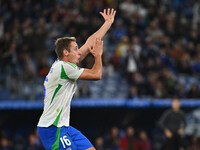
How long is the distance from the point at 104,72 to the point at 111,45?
152cm

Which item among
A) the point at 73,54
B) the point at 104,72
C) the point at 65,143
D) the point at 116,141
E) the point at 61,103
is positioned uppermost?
the point at 73,54

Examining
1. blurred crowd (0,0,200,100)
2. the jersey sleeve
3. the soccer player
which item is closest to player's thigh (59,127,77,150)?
the soccer player

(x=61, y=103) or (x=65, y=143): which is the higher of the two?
(x=61, y=103)

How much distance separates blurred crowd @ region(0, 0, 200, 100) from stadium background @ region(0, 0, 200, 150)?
3 centimetres

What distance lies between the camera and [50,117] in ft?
19.4

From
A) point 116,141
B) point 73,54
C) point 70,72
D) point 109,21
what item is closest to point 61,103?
point 70,72

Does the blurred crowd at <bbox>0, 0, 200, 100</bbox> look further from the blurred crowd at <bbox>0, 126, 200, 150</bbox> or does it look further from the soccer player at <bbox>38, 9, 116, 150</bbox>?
the soccer player at <bbox>38, 9, 116, 150</bbox>

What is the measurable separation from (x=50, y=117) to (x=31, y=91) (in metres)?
8.72

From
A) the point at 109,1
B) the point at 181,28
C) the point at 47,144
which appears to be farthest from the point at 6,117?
the point at 47,144

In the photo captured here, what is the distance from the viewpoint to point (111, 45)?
670 inches

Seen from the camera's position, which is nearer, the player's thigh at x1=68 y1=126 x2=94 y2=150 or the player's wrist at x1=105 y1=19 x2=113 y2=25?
the player's thigh at x1=68 y1=126 x2=94 y2=150

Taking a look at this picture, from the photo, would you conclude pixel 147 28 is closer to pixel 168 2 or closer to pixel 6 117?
pixel 168 2

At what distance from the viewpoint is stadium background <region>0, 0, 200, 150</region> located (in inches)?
569

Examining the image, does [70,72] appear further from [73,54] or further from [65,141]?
[65,141]
